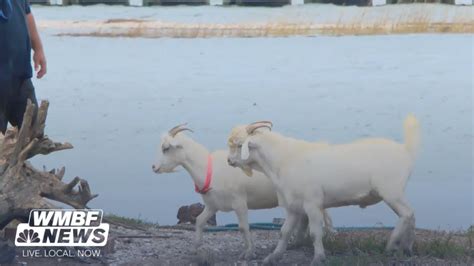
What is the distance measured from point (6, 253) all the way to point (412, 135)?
2.01 metres

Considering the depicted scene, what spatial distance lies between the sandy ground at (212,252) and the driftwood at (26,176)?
0.28 meters

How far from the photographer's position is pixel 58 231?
6.38 meters

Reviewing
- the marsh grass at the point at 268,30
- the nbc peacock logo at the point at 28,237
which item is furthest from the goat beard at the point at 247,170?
the marsh grass at the point at 268,30

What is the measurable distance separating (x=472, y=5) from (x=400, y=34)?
48 cm

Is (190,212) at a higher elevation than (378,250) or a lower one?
higher

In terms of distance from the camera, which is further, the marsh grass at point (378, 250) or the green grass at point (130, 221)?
the green grass at point (130, 221)

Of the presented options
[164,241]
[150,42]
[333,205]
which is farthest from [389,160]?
[150,42]

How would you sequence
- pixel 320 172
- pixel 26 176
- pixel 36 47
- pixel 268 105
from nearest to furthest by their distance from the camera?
1. pixel 320 172
2. pixel 26 176
3. pixel 36 47
4. pixel 268 105

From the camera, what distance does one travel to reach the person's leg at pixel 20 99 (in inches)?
260

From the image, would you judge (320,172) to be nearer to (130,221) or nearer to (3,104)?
(3,104)

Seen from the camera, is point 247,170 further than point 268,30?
No

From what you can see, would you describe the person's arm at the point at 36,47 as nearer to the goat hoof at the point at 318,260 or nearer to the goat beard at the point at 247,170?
the goat beard at the point at 247,170

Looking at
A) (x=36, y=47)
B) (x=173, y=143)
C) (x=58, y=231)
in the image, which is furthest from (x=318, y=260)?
(x=36, y=47)

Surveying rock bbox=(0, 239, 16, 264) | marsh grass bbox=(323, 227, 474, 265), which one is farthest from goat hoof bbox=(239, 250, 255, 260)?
rock bbox=(0, 239, 16, 264)
